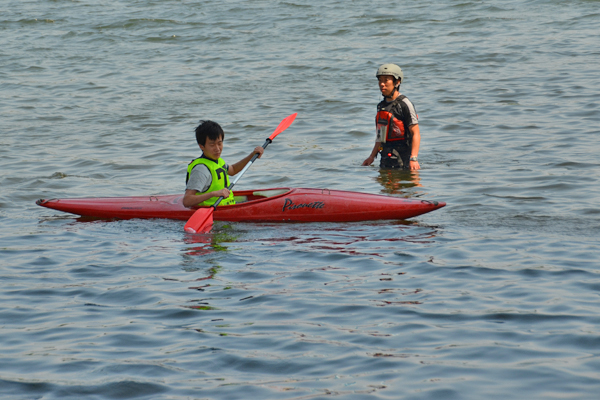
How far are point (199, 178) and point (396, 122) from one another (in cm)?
245

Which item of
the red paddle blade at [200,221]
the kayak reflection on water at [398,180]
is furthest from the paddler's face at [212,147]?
the kayak reflection on water at [398,180]

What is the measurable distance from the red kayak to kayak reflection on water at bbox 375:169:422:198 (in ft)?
3.73

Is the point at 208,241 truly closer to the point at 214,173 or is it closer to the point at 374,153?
the point at 214,173

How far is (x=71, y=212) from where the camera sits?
690cm

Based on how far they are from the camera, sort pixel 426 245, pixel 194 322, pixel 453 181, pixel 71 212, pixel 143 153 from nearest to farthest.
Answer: pixel 194 322 < pixel 426 245 < pixel 71 212 < pixel 453 181 < pixel 143 153

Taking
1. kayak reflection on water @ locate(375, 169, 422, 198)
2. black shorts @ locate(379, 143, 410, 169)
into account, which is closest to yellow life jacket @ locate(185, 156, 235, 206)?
kayak reflection on water @ locate(375, 169, 422, 198)

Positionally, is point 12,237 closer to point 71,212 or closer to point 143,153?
point 71,212

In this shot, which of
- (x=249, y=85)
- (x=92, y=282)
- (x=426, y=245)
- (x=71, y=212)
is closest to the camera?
(x=92, y=282)

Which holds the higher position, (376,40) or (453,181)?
(376,40)

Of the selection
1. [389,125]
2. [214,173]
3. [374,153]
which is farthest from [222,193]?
[374,153]

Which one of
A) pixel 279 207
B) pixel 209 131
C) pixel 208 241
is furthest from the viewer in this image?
pixel 279 207

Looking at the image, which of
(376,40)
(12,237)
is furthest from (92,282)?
(376,40)

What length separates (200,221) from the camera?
20.2 feet

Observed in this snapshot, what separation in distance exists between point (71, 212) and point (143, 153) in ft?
10.2
